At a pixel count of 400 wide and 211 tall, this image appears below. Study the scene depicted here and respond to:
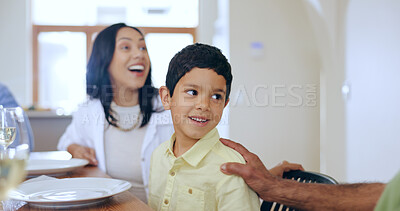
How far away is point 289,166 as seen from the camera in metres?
1.03

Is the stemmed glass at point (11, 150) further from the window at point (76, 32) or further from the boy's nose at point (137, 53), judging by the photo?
the window at point (76, 32)

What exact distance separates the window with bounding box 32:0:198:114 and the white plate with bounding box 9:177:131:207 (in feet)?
11.5

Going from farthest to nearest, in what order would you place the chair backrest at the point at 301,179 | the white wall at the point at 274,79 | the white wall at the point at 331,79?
the white wall at the point at 331,79, the white wall at the point at 274,79, the chair backrest at the point at 301,179

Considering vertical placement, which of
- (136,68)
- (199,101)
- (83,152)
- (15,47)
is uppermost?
(15,47)

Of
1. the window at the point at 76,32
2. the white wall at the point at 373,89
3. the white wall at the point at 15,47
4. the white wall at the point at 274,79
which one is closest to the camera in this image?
the white wall at the point at 373,89

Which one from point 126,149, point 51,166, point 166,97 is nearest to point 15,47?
point 126,149

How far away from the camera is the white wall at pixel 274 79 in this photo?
220 centimetres

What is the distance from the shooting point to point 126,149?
1.50 m

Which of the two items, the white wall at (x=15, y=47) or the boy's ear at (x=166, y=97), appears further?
the white wall at (x=15, y=47)

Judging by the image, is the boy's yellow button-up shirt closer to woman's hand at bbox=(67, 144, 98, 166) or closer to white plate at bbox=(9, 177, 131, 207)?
white plate at bbox=(9, 177, 131, 207)

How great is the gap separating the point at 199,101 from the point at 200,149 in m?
0.11

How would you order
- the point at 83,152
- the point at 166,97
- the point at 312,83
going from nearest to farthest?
the point at 166,97 → the point at 83,152 → the point at 312,83

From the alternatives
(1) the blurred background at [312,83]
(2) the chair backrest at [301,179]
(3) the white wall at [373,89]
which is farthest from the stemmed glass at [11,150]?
(3) the white wall at [373,89]

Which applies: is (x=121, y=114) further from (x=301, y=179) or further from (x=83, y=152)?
(x=301, y=179)
